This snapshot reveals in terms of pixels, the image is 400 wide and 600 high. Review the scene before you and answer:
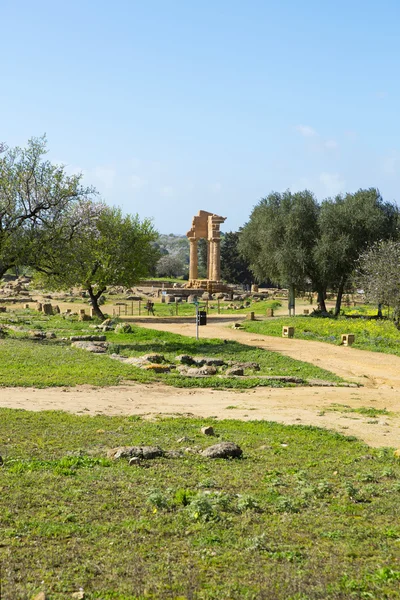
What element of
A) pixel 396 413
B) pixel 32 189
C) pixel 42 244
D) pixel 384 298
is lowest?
pixel 396 413

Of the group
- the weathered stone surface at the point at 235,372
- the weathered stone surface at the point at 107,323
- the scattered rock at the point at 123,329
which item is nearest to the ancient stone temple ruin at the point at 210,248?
the weathered stone surface at the point at 107,323

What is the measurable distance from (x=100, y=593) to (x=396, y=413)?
11996 millimetres

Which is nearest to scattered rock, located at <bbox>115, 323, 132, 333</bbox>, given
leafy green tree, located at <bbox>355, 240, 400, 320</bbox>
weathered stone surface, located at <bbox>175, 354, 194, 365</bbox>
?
weathered stone surface, located at <bbox>175, 354, 194, 365</bbox>

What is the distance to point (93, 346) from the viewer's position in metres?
27.6

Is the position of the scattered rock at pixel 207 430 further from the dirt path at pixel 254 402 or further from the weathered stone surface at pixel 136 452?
the dirt path at pixel 254 402

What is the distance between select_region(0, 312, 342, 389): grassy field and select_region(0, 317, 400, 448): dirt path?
85 cm

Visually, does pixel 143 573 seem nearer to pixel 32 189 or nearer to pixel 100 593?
pixel 100 593

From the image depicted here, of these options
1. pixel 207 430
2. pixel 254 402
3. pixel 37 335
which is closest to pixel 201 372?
pixel 254 402

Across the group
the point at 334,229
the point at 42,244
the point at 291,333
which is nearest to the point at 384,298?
the point at 291,333

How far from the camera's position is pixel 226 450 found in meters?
11.5

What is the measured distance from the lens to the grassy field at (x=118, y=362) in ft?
67.8

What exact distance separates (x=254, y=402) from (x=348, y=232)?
27673mm

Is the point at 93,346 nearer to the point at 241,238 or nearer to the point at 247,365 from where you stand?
the point at 247,365

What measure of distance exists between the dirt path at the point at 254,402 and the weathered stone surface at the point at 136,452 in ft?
15.0
